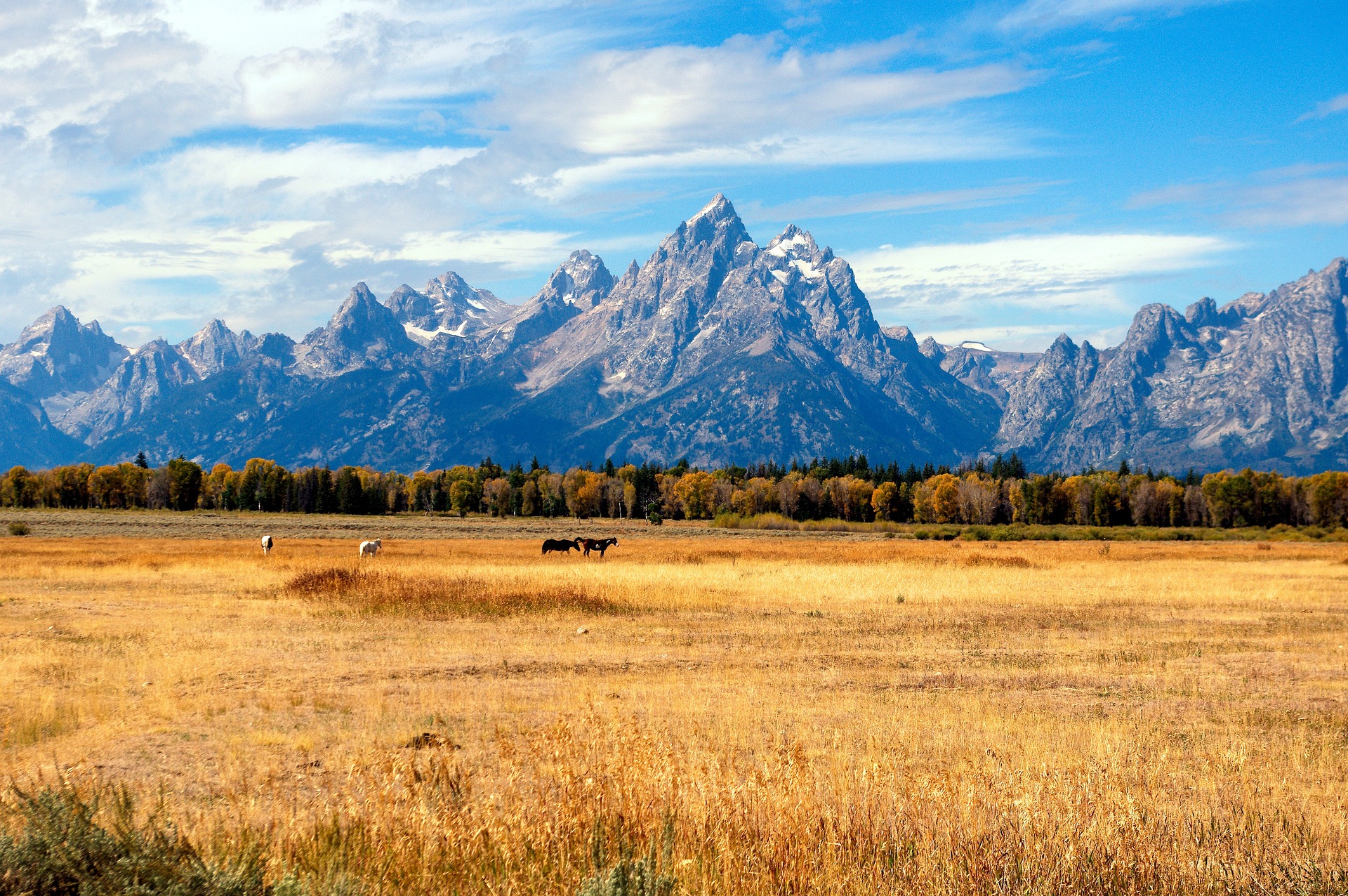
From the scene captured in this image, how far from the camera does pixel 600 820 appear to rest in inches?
324

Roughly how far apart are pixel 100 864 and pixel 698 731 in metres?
8.36

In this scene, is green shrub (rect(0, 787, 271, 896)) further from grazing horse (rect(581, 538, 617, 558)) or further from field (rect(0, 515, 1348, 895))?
grazing horse (rect(581, 538, 617, 558))

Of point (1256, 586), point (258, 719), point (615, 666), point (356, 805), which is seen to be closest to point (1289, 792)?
point (356, 805)

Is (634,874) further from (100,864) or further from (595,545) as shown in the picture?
(595,545)

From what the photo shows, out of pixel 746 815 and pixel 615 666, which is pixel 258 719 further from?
pixel 746 815

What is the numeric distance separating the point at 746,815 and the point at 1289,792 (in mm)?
7359

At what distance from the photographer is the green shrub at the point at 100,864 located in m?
6.48

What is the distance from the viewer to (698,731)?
13656mm

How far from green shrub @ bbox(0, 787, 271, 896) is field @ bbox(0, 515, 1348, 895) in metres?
0.36

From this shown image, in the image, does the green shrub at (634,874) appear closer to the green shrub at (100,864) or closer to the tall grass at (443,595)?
the green shrub at (100,864)

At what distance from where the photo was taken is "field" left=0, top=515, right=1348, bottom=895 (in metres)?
7.98

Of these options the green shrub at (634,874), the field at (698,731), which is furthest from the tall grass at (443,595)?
the green shrub at (634,874)

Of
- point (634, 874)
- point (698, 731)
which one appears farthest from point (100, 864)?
point (698, 731)

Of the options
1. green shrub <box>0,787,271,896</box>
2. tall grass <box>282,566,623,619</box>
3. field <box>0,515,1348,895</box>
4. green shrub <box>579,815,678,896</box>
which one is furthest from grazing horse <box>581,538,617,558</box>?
green shrub <box>0,787,271,896</box>
